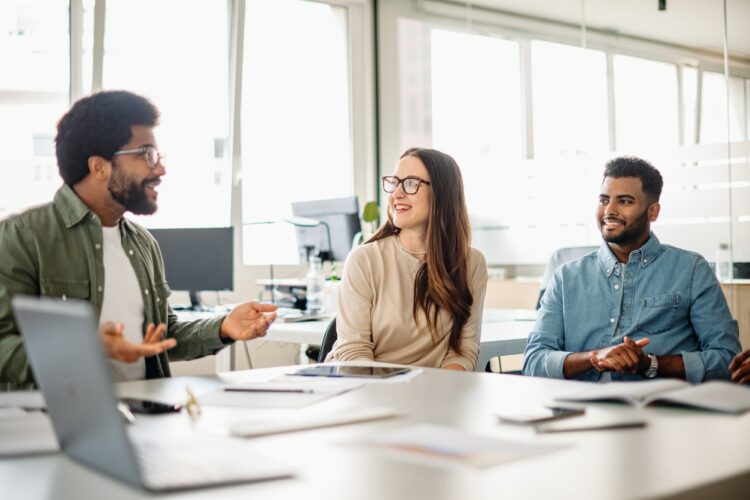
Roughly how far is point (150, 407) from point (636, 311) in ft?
5.20

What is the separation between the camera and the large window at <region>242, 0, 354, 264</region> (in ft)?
21.4

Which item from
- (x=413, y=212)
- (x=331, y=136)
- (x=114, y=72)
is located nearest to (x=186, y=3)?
(x=114, y=72)

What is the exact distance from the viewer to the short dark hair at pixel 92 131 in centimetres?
234

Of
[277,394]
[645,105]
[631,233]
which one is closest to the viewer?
[277,394]

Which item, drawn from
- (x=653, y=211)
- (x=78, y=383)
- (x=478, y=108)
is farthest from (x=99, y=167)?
(x=478, y=108)

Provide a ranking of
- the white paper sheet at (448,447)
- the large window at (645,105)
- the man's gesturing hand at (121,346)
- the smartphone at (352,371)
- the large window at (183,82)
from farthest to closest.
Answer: the large window at (183,82), the large window at (645,105), the smartphone at (352,371), the man's gesturing hand at (121,346), the white paper sheet at (448,447)

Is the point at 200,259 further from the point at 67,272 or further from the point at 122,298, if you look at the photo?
the point at 67,272

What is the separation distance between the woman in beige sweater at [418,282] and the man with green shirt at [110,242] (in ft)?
1.59

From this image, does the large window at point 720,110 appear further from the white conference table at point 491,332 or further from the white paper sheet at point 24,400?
the white paper sheet at point 24,400

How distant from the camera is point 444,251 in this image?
283 centimetres

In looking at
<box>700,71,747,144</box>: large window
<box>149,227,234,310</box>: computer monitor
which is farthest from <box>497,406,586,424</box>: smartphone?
<box>700,71,747,144</box>: large window

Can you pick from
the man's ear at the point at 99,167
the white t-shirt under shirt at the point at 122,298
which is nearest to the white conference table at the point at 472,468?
the white t-shirt under shirt at the point at 122,298

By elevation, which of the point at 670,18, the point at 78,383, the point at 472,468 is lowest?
the point at 472,468

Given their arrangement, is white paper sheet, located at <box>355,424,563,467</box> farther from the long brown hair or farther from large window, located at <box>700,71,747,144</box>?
large window, located at <box>700,71,747,144</box>
